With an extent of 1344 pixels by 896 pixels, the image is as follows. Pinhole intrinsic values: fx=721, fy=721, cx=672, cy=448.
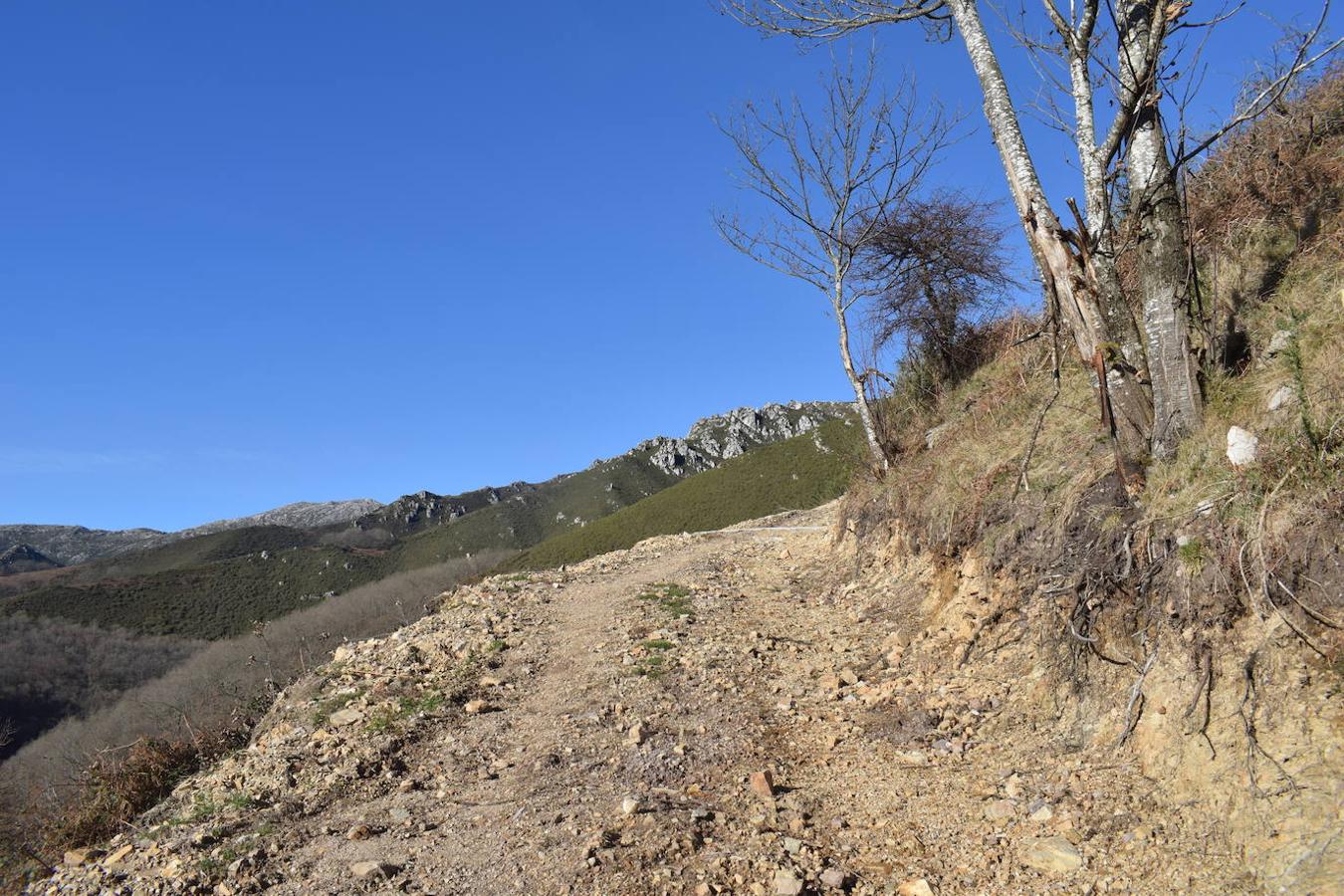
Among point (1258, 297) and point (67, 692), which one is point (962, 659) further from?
point (67, 692)

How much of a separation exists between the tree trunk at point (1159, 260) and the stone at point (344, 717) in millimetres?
6732

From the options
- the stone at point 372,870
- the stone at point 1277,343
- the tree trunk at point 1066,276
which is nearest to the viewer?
the stone at point 372,870

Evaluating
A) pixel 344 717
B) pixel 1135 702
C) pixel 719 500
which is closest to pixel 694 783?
pixel 1135 702

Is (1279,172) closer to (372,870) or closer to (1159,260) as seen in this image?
(1159,260)

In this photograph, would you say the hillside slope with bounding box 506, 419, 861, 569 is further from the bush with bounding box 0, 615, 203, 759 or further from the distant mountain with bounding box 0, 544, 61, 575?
the distant mountain with bounding box 0, 544, 61, 575

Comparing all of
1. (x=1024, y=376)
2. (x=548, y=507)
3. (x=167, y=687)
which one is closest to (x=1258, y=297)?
(x=1024, y=376)

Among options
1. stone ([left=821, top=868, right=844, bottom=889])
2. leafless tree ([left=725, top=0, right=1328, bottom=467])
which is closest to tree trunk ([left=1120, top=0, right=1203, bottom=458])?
leafless tree ([left=725, top=0, right=1328, bottom=467])

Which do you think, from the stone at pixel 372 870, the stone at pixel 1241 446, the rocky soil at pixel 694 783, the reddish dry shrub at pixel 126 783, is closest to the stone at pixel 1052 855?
the rocky soil at pixel 694 783

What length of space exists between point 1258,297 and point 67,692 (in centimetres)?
8213

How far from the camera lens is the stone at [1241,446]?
3.98 meters

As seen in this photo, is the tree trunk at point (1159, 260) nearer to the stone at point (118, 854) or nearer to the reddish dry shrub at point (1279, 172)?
the reddish dry shrub at point (1279, 172)

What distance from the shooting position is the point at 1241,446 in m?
4.05

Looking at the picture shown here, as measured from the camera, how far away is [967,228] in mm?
13852

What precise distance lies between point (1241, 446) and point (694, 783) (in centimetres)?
375
